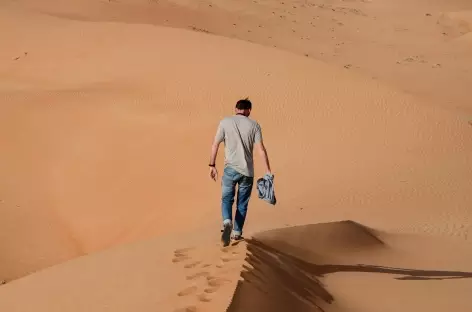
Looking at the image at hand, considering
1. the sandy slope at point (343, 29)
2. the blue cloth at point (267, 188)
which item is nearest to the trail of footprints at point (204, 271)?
the blue cloth at point (267, 188)

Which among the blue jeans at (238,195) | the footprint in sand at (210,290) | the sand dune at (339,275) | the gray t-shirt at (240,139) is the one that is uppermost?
the gray t-shirt at (240,139)

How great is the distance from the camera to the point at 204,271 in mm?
5188

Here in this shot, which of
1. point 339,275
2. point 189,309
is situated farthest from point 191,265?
point 339,275

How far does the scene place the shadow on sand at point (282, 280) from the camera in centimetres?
463

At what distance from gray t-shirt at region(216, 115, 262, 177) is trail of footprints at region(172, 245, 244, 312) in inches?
31.4

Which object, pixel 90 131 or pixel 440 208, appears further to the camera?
pixel 90 131

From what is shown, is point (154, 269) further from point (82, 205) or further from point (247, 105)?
point (82, 205)

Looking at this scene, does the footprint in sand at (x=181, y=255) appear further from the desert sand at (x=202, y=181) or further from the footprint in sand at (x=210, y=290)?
the footprint in sand at (x=210, y=290)

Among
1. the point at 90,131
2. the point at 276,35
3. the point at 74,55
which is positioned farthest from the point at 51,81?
the point at 276,35

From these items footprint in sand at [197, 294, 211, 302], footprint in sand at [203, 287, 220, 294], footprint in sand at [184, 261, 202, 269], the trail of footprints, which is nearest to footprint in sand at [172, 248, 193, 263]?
the trail of footprints

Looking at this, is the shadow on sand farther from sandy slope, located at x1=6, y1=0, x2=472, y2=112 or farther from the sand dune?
sandy slope, located at x1=6, y1=0, x2=472, y2=112

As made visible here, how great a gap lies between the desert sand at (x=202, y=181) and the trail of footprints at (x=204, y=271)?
2 centimetres

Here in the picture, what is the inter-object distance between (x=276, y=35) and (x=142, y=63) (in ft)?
42.4

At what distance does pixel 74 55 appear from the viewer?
17141 mm
